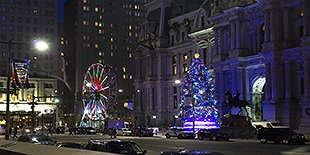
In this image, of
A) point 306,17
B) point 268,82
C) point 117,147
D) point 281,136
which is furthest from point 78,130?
point 117,147

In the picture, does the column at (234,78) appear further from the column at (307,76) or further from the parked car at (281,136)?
the parked car at (281,136)

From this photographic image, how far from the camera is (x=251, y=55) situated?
259 feet

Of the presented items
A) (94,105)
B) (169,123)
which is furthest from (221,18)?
(169,123)

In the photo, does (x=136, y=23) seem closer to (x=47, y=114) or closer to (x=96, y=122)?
(x=47, y=114)

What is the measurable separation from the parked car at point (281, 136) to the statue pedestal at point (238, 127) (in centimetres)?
1034

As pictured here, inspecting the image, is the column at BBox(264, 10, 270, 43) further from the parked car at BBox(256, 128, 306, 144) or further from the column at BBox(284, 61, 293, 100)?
the parked car at BBox(256, 128, 306, 144)

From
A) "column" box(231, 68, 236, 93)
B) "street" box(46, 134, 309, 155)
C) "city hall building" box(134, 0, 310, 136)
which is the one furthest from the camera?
"column" box(231, 68, 236, 93)

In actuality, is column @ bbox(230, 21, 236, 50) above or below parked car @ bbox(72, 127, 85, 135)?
above

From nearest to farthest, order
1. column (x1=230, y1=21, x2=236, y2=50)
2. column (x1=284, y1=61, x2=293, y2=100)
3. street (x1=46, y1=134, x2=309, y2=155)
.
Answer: street (x1=46, y1=134, x2=309, y2=155), column (x1=284, y1=61, x2=293, y2=100), column (x1=230, y1=21, x2=236, y2=50)

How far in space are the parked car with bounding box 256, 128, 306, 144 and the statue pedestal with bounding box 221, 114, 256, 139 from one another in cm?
1034

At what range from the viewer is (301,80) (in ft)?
228

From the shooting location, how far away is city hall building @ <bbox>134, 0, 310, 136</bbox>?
6866 centimetres

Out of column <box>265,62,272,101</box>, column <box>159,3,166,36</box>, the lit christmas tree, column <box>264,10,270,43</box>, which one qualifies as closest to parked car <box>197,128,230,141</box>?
column <box>265,62,272,101</box>

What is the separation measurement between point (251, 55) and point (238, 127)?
1973 centimetres
